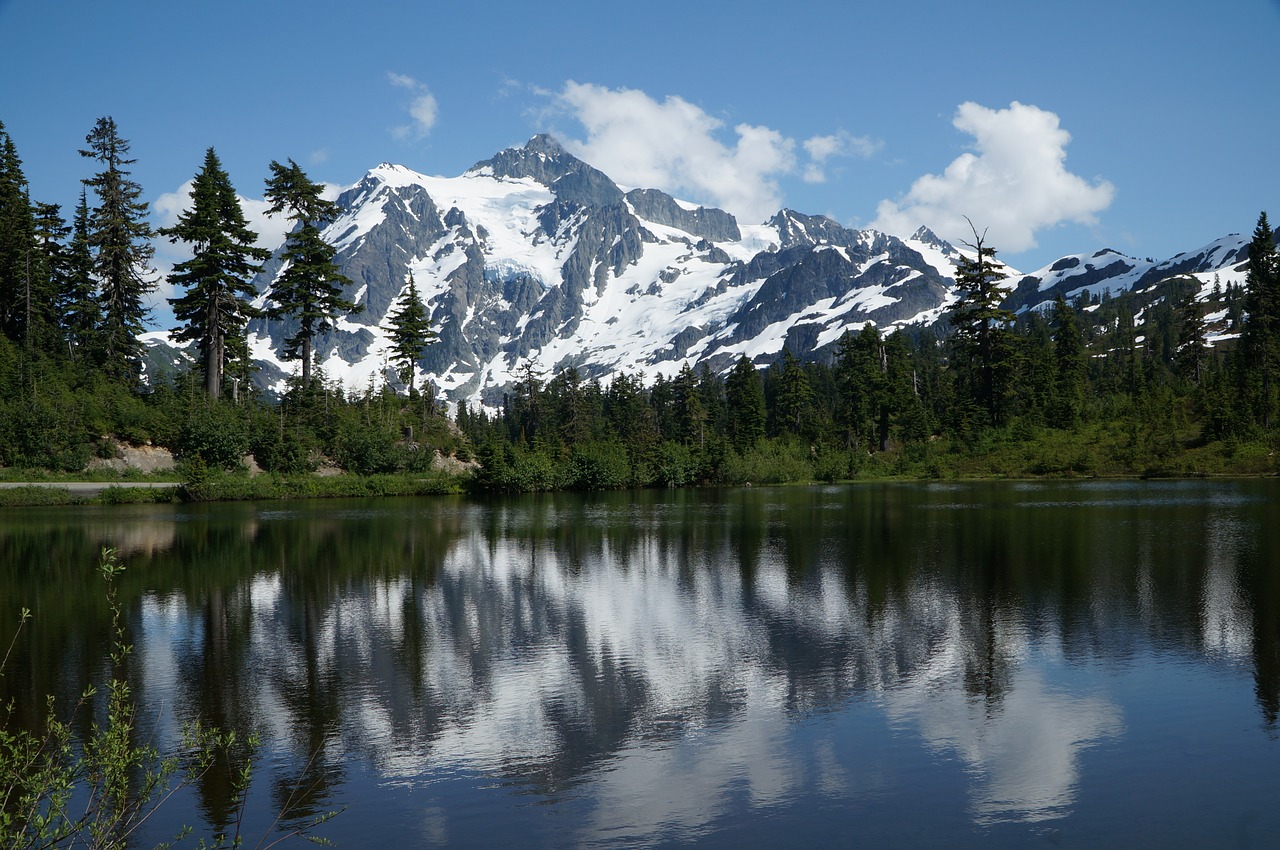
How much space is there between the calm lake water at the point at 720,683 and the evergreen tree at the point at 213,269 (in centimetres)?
3653

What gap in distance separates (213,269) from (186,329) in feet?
15.9

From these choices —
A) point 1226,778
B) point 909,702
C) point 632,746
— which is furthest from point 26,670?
point 1226,778

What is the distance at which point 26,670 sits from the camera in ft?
46.1

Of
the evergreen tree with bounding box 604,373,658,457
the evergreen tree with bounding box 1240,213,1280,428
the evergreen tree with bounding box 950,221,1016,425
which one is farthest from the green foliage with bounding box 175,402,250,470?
the evergreen tree with bounding box 1240,213,1280,428

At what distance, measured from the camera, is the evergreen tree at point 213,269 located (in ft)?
201

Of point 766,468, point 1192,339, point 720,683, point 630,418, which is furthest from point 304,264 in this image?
point 1192,339

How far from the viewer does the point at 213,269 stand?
6194 cm

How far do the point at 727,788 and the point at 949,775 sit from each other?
2255 mm

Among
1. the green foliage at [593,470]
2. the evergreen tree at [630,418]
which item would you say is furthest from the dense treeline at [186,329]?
the evergreen tree at [630,418]

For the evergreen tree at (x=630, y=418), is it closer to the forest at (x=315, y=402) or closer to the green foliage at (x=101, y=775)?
the forest at (x=315, y=402)

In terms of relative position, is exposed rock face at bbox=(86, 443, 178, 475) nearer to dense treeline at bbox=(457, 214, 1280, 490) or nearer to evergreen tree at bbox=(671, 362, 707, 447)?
dense treeline at bbox=(457, 214, 1280, 490)

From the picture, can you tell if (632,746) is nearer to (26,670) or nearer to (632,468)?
(26,670)

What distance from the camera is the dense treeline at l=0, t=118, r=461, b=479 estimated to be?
5684 centimetres

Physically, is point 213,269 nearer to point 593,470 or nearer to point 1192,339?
point 593,470
